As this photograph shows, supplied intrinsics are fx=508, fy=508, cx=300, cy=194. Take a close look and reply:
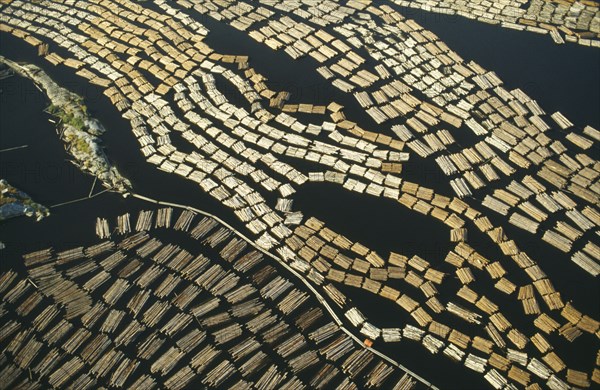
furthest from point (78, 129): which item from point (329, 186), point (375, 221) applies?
point (375, 221)

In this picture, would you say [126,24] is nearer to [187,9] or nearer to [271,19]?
[187,9]

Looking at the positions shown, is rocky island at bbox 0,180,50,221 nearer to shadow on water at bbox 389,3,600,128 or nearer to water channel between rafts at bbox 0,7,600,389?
water channel between rafts at bbox 0,7,600,389

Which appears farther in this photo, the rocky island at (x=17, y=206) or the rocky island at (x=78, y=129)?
the rocky island at (x=78, y=129)

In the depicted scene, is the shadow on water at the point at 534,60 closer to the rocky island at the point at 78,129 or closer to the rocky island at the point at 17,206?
the rocky island at the point at 78,129

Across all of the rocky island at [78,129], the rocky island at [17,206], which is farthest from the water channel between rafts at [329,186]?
the rocky island at [78,129]

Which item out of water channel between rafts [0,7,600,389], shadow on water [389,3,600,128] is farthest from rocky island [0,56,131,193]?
shadow on water [389,3,600,128]

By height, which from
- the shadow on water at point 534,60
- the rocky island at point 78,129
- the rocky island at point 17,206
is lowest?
the rocky island at point 17,206

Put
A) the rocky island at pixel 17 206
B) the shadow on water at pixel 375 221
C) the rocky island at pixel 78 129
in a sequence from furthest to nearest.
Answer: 1. the rocky island at pixel 78 129
2. the rocky island at pixel 17 206
3. the shadow on water at pixel 375 221

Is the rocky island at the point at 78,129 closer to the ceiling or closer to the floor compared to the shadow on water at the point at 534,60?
closer to the floor
